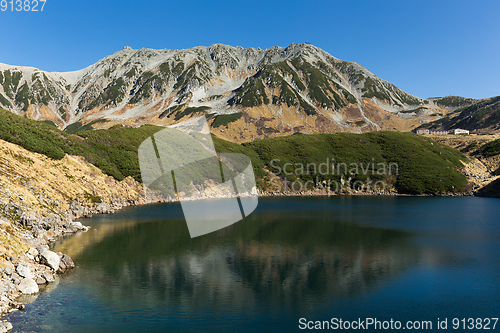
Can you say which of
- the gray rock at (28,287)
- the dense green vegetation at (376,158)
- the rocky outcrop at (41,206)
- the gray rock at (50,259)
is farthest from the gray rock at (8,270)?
the dense green vegetation at (376,158)

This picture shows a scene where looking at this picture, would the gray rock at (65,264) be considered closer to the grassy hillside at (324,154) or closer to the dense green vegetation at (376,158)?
the grassy hillside at (324,154)

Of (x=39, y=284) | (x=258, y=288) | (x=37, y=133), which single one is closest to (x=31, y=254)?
(x=39, y=284)

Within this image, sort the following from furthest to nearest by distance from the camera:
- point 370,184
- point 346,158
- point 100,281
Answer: point 346,158 → point 370,184 → point 100,281

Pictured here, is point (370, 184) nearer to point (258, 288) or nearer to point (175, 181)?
point (175, 181)

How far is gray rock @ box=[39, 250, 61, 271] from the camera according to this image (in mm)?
26609

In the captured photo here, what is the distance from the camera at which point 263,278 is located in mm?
26891

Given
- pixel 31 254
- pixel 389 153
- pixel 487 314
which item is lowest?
pixel 487 314

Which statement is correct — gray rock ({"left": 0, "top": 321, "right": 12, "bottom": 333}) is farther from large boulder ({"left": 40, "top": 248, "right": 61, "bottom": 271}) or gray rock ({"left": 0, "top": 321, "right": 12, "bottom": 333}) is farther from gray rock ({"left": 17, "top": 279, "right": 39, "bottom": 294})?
large boulder ({"left": 40, "top": 248, "right": 61, "bottom": 271})

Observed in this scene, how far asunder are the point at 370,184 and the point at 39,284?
107359 millimetres

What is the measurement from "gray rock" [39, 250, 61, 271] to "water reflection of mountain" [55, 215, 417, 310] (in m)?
2.10

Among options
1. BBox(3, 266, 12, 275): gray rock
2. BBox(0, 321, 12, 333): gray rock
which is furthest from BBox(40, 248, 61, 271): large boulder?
BBox(0, 321, 12, 333): gray rock

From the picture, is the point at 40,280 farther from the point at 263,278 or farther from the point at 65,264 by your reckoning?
the point at 263,278

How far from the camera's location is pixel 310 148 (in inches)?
5325

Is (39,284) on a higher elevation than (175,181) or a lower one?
lower
